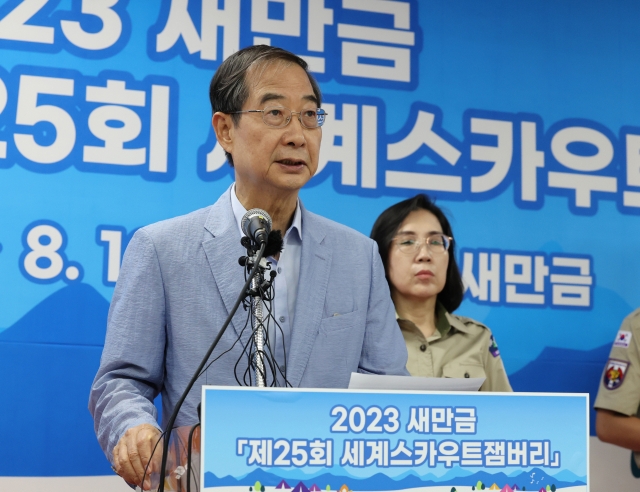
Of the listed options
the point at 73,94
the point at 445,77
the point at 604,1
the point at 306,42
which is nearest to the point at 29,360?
the point at 73,94

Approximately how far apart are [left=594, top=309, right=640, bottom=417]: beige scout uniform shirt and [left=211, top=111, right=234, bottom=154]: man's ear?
1.91 meters

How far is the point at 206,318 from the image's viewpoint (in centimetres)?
169

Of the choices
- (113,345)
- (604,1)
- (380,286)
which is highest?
(604,1)

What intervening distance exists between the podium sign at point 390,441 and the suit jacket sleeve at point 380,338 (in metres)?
0.69

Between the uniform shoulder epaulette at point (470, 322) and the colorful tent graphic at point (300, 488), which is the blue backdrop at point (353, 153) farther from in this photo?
the colorful tent graphic at point (300, 488)

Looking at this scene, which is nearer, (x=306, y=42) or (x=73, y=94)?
(x=73, y=94)

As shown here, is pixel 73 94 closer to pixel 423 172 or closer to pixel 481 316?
pixel 423 172

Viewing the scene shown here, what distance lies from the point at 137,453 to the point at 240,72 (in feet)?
2.88

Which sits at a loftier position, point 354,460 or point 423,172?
point 423,172

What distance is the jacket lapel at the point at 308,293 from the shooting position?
1692mm

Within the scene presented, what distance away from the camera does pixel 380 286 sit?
191 centimetres

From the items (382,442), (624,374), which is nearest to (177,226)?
(382,442)

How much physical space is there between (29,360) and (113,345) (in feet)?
3.95

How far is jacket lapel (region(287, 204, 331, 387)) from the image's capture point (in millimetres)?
1692
